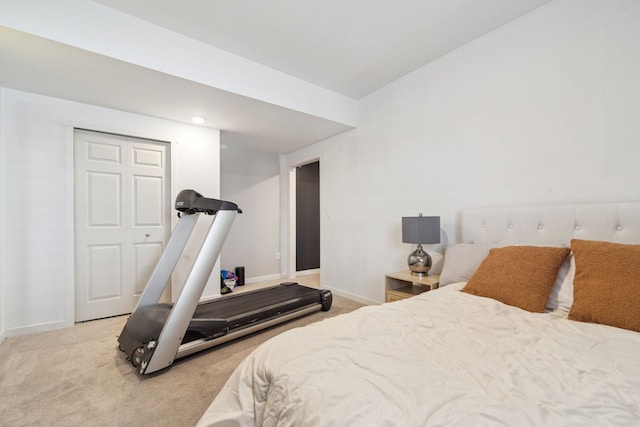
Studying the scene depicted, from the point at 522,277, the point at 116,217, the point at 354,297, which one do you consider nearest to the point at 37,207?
the point at 116,217

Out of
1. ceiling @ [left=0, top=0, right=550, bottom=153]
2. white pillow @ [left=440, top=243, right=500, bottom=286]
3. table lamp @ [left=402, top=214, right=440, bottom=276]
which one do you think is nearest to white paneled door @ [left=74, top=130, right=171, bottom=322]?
ceiling @ [left=0, top=0, right=550, bottom=153]

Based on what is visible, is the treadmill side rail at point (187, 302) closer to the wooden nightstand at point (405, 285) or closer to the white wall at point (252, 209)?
the wooden nightstand at point (405, 285)

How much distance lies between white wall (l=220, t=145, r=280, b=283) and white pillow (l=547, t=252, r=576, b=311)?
3820 millimetres

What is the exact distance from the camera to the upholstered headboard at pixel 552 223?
1.54 meters

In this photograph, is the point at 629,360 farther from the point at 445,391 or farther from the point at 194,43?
the point at 194,43

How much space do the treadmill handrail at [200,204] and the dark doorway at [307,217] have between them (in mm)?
2792

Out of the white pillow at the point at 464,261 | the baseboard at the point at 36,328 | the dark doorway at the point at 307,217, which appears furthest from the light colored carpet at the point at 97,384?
the dark doorway at the point at 307,217

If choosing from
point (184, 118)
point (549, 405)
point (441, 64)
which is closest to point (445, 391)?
point (549, 405)

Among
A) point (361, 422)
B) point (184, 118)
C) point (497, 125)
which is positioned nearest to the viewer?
point (361, 422)

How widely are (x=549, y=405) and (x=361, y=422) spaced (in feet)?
1.66

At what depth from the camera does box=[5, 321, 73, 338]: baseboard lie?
238 centimetres

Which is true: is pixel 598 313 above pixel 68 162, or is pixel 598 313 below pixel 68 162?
below

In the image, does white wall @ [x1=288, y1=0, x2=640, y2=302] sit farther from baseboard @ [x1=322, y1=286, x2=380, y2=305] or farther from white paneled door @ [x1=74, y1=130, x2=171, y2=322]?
white paneled door @ [x1=74, y1=130, x2=171, y2=322]

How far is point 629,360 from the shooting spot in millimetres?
922
